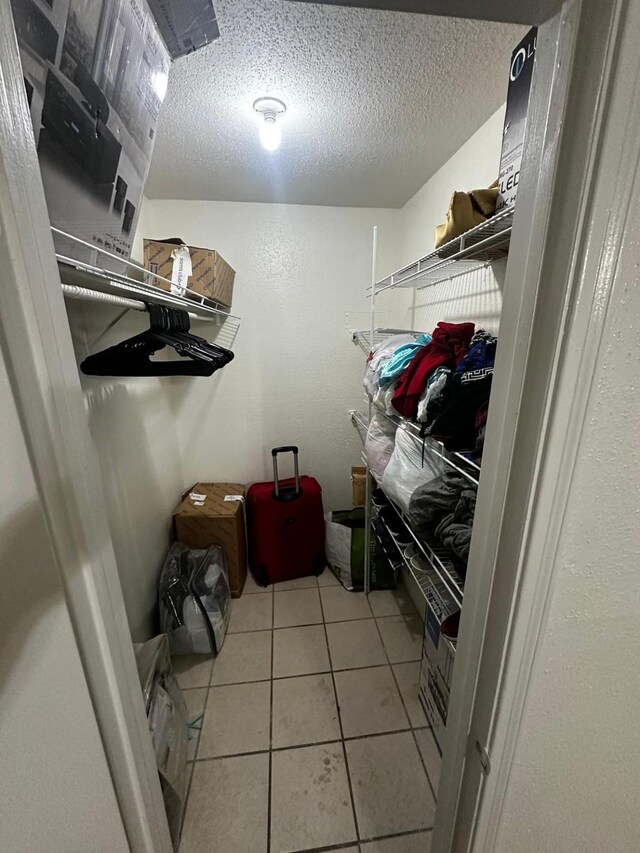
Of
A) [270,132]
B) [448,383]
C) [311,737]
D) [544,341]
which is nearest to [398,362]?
[448,383]

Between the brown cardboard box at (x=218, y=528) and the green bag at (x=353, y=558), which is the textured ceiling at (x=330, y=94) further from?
the green bag at (x=353, y=558)

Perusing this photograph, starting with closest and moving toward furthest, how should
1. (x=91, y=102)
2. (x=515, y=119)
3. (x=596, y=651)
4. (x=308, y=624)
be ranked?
1. (x=596, y=651)
2. (x=91, y=102)
3. (x=515, y=119)
4. (x=308, y=624)

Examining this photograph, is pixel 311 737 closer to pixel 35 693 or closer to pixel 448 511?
pixel 448 511

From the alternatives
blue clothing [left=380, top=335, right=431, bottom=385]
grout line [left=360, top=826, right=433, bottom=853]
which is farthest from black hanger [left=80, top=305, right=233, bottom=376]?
grout line [left=360, top=826, right=433, bottom=853]

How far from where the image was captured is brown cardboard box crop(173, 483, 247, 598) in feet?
6.04

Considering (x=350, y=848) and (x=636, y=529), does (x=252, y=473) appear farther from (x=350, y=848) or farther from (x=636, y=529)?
(x=636, y=529)

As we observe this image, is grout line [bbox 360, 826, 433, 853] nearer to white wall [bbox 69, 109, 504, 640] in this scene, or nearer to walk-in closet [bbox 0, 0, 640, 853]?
walk-in closet [bbox 0, 0, 640, 853]

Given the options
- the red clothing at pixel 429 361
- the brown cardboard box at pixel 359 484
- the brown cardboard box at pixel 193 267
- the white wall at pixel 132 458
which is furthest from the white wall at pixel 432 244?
the white wall at pixel 132 458

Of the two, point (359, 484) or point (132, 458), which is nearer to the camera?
point (132, 458)

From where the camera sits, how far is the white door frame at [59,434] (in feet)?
1.15

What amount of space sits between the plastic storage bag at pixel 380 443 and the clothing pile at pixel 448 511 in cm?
→ 43

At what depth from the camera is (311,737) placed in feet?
4.12

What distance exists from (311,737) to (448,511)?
42.4 inches

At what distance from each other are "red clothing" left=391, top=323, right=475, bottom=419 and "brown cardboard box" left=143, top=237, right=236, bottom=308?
1.01 m
